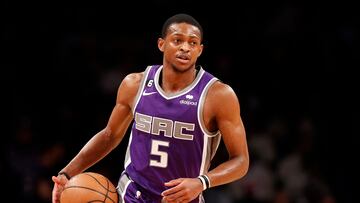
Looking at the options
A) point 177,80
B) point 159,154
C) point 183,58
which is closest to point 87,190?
point 159,154

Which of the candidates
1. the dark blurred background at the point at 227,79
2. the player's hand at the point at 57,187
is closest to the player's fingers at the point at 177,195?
the player's hand at the point at 57,187

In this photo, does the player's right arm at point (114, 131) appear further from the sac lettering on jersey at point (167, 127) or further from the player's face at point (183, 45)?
the player's face at point (183, 45)

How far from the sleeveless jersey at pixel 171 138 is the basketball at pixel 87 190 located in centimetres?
29

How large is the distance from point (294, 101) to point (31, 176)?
4.18m

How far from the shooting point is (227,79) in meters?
11.0

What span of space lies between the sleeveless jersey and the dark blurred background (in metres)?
3.67

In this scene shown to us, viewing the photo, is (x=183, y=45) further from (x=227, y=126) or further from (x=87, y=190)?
(x=87, y=190)

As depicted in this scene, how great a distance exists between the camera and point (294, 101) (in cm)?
1111

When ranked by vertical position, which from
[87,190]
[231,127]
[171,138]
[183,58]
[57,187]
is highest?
[183,58]

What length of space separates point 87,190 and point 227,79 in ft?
19.7

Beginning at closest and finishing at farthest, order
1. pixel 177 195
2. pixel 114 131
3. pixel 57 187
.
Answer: pixel 177 195 < pixel 57 187 < pixel 114 131

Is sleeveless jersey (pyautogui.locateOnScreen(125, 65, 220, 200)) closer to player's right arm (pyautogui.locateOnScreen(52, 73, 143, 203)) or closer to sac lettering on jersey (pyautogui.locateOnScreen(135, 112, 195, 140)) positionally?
sac lettering on jersey (pyautogui.locateOnScreen(135, 112, 195, 140))

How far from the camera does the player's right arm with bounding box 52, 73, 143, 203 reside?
18.7ft

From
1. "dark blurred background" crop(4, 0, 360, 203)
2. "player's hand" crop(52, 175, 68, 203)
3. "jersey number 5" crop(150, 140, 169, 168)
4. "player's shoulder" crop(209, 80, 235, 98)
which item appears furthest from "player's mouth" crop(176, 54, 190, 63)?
"dark blurred background" crop(4, 0, 360, 203)
